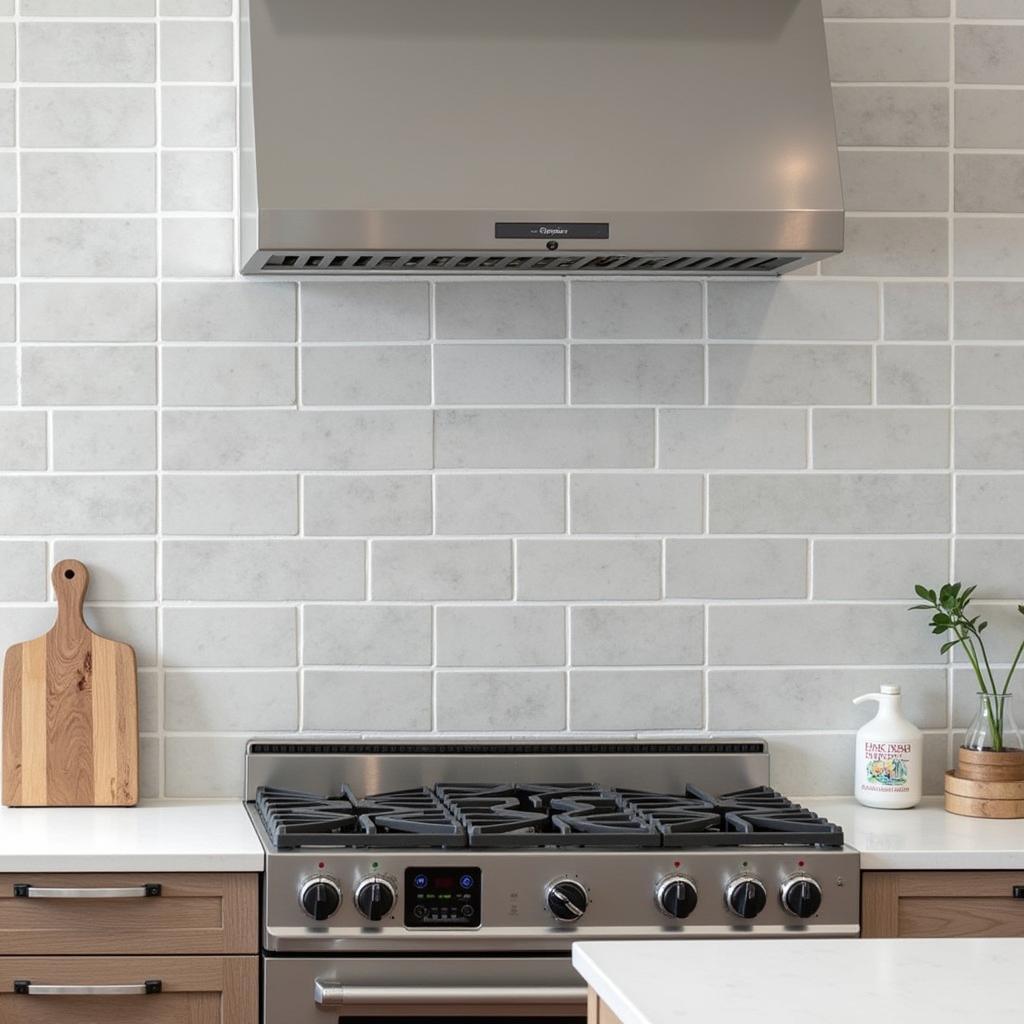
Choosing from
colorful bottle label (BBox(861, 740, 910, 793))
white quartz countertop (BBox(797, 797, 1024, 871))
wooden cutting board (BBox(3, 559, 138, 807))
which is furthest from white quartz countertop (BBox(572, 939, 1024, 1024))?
wooden cutting board (BBox(3, 559, 138, 807))

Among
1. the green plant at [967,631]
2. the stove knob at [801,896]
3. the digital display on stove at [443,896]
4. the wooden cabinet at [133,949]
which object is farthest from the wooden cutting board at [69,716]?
the green plant at [967,631]

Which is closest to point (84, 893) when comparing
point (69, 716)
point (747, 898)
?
point (69, 716)

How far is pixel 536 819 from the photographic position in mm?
2357

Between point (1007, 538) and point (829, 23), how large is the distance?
1.09 metres

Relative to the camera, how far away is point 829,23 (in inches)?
110

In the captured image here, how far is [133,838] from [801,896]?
1101 mm

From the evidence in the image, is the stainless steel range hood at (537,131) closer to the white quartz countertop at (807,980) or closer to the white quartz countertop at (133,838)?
the white quartz countertop at (133,838)

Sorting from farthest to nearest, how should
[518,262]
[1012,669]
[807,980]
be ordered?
[1012,669] → [518,262] → [807,980]

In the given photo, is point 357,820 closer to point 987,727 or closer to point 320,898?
point 320,898

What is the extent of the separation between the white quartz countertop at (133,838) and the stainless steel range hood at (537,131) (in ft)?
3.21

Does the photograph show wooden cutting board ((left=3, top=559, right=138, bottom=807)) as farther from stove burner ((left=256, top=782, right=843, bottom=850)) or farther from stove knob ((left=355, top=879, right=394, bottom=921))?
stove knob ((left=355, top=879, right=394, bottom=921))

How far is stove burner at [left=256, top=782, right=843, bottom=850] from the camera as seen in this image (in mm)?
2252

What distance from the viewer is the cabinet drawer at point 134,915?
2230mm

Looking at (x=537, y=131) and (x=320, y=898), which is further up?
(x=537, y=131)
